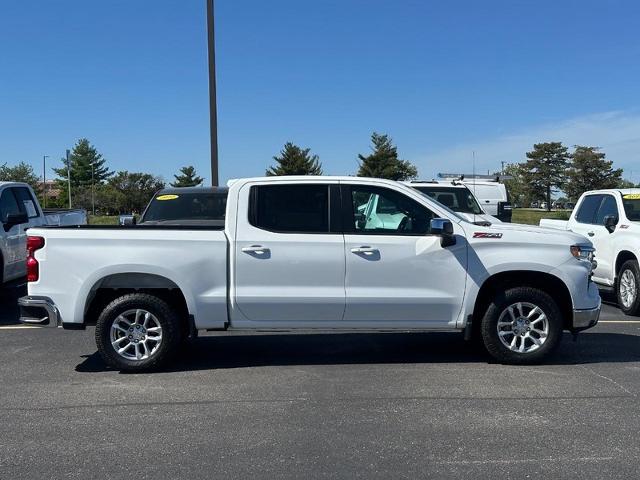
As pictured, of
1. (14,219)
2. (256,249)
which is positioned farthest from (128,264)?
(14,219)

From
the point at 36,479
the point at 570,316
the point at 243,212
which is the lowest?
the point at 36,479

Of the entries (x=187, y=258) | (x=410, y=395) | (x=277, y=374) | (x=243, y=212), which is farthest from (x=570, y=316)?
(x=187, y=258)

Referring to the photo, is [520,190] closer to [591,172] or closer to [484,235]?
[591,172]

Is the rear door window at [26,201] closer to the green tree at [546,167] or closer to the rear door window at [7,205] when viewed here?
the rear door window at [7,205]

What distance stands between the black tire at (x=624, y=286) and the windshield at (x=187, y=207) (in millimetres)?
6091

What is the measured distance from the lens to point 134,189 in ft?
172

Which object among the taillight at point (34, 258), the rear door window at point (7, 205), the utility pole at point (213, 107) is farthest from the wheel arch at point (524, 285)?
the utility pole at point (213, 107)

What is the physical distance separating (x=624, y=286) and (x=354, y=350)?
15.5 feet

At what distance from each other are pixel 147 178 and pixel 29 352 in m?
49.6

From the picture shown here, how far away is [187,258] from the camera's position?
6.20 metres

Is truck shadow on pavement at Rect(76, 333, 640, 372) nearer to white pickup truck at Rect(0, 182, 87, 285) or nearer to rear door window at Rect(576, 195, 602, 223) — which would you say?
rear door window at Rect(576, 195, 602, 223)

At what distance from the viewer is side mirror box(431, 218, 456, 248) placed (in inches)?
237

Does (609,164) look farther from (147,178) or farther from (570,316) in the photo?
(570,316)

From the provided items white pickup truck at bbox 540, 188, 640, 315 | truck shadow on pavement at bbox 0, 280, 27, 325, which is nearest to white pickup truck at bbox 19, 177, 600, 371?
white pickup truck at bbox 540, 188, 640, 315
